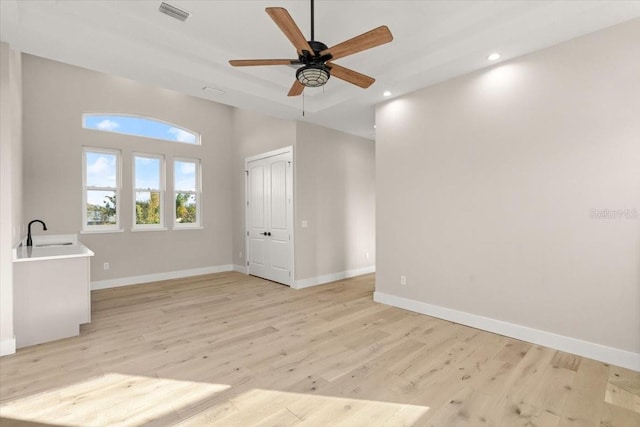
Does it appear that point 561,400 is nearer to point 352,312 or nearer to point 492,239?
point 492,239

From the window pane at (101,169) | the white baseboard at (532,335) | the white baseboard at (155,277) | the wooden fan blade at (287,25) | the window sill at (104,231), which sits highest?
the wooden fan blade at (287,25)

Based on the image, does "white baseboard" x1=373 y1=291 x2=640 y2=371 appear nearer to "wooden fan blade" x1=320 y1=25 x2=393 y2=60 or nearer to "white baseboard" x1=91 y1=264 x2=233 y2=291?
"wooden fan blade" x1=320 y1=25 x2=393 y2=60

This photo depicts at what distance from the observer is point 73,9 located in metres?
2.71

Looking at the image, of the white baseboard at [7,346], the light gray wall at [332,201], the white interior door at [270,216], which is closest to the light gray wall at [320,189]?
the light gray wall at [332,201]

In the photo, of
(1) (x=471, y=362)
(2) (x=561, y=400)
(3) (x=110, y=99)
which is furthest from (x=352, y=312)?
(3) (x=110, y=99)

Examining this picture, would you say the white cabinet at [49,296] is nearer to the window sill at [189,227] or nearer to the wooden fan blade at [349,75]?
the window sill at [189,227]

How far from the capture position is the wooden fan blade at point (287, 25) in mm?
1929

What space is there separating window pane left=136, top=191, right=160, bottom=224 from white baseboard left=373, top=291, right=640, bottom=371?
15.9 ft

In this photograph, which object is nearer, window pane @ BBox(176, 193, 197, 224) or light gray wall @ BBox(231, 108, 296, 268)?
light gray wall @ BBox(231, 108, 296, 268)

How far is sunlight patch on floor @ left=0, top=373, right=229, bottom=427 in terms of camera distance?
1932 millimetres

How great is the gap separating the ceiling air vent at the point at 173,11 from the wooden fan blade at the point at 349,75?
1.60 metres

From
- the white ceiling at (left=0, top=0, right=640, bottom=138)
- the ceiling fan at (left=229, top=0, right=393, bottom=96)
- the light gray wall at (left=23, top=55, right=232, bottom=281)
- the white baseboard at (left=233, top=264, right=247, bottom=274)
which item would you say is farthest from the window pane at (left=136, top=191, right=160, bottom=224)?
the ceiling fan at (left=229, top=0, right=393, bottom=96)

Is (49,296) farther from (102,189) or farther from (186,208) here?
(186,208)

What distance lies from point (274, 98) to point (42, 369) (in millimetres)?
3930
